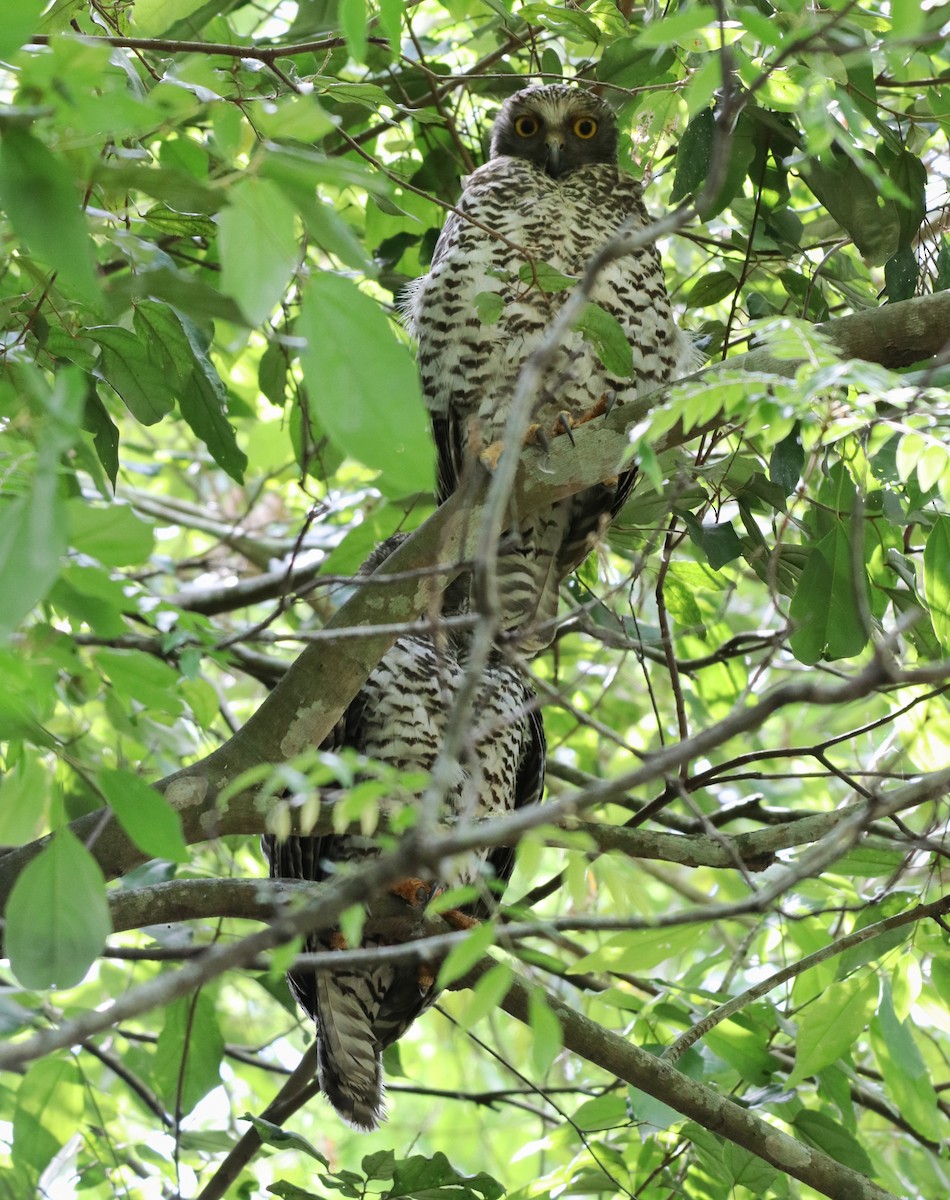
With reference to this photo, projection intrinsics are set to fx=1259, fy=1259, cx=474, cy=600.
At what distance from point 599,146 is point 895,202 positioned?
4.71ft

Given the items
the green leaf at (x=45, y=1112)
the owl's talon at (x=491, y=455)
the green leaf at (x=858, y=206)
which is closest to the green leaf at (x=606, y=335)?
the owl's talon at (x=491, y=455)

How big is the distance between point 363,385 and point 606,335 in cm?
87

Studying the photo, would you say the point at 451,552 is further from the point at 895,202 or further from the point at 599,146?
the point at 599,146

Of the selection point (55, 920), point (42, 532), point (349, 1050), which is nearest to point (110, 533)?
point (42, 532)

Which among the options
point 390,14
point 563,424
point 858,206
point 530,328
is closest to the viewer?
point 390,14

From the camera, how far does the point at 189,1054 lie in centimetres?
290

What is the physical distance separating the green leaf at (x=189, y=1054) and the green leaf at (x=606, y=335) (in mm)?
1737

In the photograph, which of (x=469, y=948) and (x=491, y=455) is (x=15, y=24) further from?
(x=491, y=455)

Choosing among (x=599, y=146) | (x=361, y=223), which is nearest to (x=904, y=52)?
(x=599, y=146)

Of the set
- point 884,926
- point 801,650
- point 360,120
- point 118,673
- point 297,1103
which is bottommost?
point 297,1103

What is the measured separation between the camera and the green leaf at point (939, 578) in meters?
2.27

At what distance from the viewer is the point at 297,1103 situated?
3281mm

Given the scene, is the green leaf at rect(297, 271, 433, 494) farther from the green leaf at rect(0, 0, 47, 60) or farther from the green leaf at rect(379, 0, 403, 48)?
the green leaf at rect(379, 0, 403, 48)

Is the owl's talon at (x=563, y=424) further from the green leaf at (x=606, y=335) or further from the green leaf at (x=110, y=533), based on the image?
Answer: the green leaf at (x=110, y=533)
